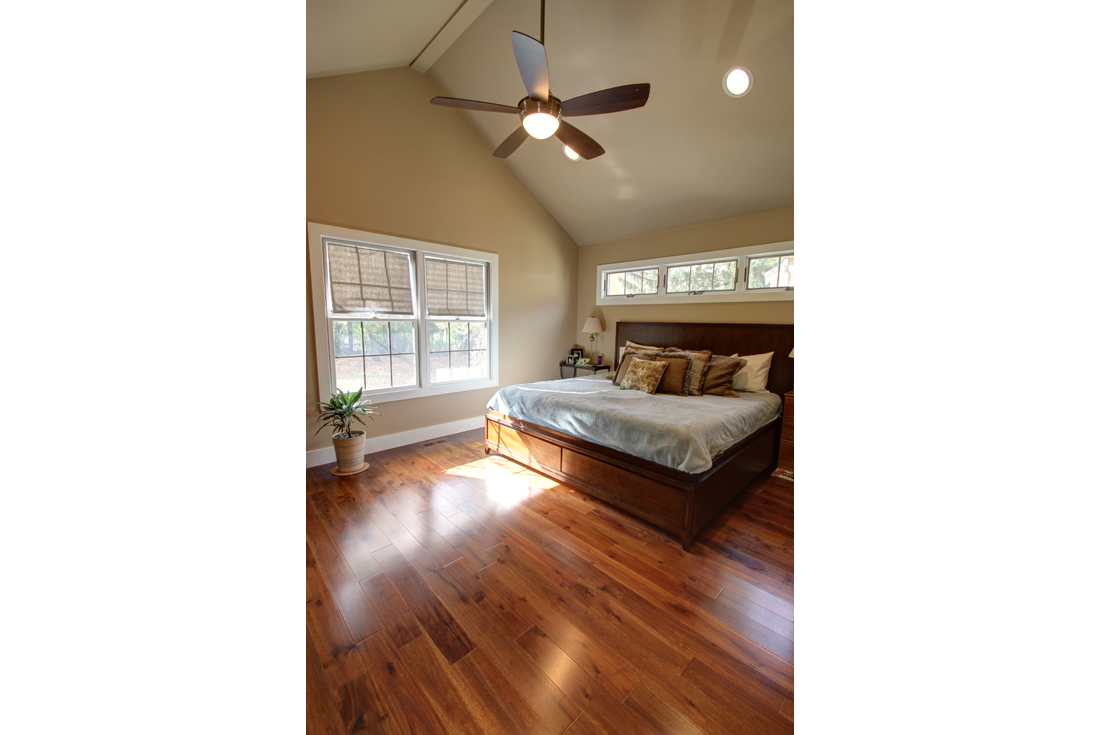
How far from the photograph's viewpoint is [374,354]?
11.8ft

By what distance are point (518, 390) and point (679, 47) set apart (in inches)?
105

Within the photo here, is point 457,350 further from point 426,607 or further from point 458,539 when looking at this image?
point 426,607

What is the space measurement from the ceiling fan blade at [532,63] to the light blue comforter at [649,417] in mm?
1896

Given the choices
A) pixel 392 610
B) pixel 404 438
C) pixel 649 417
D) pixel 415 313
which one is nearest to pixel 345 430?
pixel 404 438

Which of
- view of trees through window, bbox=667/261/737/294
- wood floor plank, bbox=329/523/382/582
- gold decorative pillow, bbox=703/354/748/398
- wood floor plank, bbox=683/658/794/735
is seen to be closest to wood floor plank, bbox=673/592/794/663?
wood floor plank, bbox=683/658/794/735

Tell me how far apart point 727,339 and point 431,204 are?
10.3ft

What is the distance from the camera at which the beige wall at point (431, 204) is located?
3.07m

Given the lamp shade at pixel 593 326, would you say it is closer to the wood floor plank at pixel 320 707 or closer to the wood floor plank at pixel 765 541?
the wood floor plank at pixel 765 541

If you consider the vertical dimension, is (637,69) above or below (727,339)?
above
